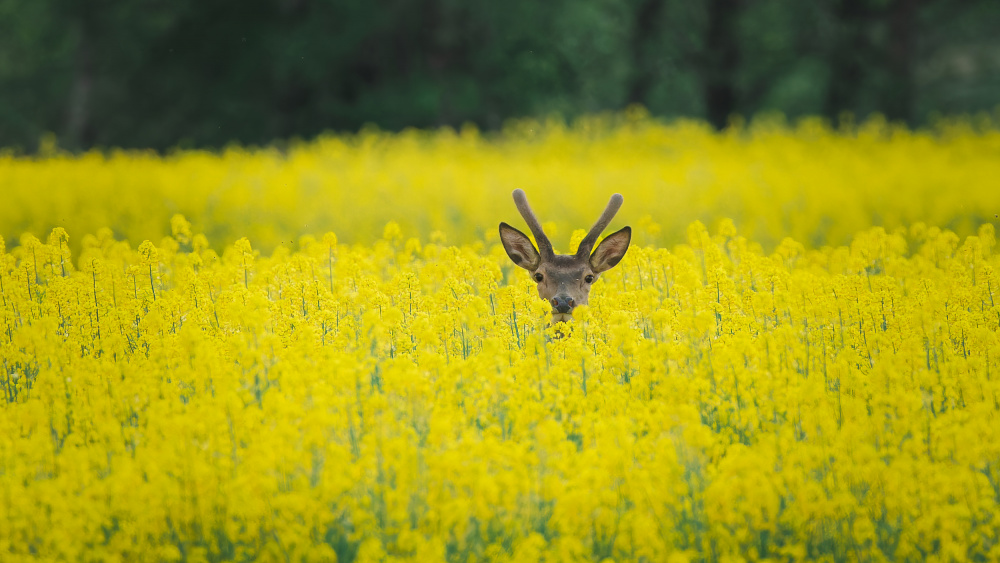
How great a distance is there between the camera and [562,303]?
601 cm

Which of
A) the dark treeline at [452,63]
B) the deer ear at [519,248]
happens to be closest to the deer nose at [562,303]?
the deer ear at [519,248]

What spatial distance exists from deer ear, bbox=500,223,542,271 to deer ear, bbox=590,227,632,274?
1.24 feet

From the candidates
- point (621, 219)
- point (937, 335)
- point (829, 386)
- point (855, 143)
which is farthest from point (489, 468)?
point (855, 143)

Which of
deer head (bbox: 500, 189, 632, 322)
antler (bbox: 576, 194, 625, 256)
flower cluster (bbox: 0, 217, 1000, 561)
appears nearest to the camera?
flower cluster (bbox: 0, 217, 1000, 561)

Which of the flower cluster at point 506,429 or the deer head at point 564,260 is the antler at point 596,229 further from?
the flower cluster at point 506,429

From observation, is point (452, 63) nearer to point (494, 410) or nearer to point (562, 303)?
point (562, 303)

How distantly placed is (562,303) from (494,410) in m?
1.17

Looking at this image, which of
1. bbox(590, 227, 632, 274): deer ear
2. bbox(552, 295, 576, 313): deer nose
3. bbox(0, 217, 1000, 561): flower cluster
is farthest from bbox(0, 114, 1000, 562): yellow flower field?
bbox(590, 227, 632, 274): deer ear

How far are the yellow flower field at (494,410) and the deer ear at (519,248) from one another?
0.73 feet

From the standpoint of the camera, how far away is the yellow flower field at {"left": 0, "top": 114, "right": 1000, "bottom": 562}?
152 inches

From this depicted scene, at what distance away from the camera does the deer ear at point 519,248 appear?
650 cm

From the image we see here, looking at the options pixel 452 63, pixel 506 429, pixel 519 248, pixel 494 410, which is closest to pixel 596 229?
pixel 519 248

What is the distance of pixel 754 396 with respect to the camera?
4910 millimetres

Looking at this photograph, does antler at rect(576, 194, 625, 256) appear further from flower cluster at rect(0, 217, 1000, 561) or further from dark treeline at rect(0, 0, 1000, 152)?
dark treeline at rect(0, 0, 1000, 152)
